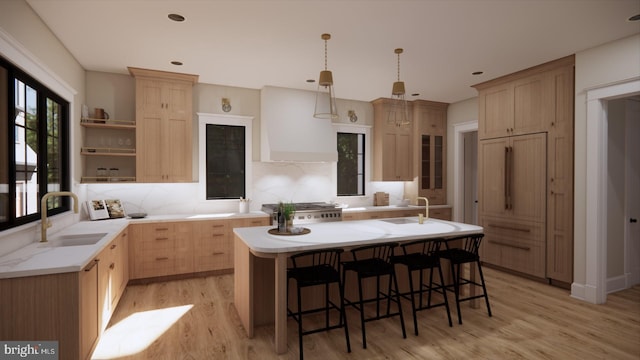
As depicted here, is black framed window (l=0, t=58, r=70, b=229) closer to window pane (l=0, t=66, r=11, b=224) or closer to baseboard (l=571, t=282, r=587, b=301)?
window pane (l=0, t=66, r=11, b=224)

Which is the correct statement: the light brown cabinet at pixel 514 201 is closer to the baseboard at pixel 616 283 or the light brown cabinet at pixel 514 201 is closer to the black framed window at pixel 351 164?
the baseboard at pixel 616 283

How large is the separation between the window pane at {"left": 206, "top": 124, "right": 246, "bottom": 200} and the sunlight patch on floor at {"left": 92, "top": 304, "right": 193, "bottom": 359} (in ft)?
7.06

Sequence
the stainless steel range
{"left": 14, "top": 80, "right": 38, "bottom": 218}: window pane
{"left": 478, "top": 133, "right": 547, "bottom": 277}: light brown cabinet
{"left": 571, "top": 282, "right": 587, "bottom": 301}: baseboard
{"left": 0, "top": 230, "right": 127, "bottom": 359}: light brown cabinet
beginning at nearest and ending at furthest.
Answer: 1. {"left": 0, "top": 230, "right": 127, "bottom": 359}: light brown cabinet
2. {"left": 14, "top": 80, "right": 38, "bottom": 218}: window pane
3. {"left": 571, "top": 282, "right": 587, "bottom": 301}: baseboard
4. {"left": 478, "top": 133, "right": 547, "bottom": 277}: light brown cabinet
5. the stainless steel range

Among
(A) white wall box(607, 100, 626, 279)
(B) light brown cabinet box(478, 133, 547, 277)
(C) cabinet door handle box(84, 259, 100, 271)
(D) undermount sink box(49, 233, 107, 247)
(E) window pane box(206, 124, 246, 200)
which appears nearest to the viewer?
(C) cabinet door handle box(84, 259, 100, 271)

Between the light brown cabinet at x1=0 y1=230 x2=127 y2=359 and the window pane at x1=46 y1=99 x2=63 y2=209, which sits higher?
the window pane at x1=46 y1=99 x2=63 y2=209

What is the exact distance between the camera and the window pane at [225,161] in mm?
5391

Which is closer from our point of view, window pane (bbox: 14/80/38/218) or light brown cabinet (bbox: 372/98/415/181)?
window pane (bbox: 14/80/38/218)

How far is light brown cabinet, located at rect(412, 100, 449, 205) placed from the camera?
649 centimetres

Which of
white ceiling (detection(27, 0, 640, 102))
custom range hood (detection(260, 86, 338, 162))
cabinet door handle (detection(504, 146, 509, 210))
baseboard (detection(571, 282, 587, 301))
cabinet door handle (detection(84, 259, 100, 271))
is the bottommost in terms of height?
baseboard (detection(571, 282, 587, 301))

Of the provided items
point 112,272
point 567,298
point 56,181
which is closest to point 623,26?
point 567,298

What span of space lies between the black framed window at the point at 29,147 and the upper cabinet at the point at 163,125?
90 cm

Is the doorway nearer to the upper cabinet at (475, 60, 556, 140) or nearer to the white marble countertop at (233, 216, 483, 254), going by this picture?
the upper cabinet at (475, 60, 556, 140)

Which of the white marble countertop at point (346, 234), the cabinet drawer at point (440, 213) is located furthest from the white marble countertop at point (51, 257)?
the cabinet drawer at point (440, 213)

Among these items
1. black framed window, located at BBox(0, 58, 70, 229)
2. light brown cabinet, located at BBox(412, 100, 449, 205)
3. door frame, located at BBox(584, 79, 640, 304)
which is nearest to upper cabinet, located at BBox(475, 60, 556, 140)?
door frame, located at BBox(584, 79, 640, 304)
